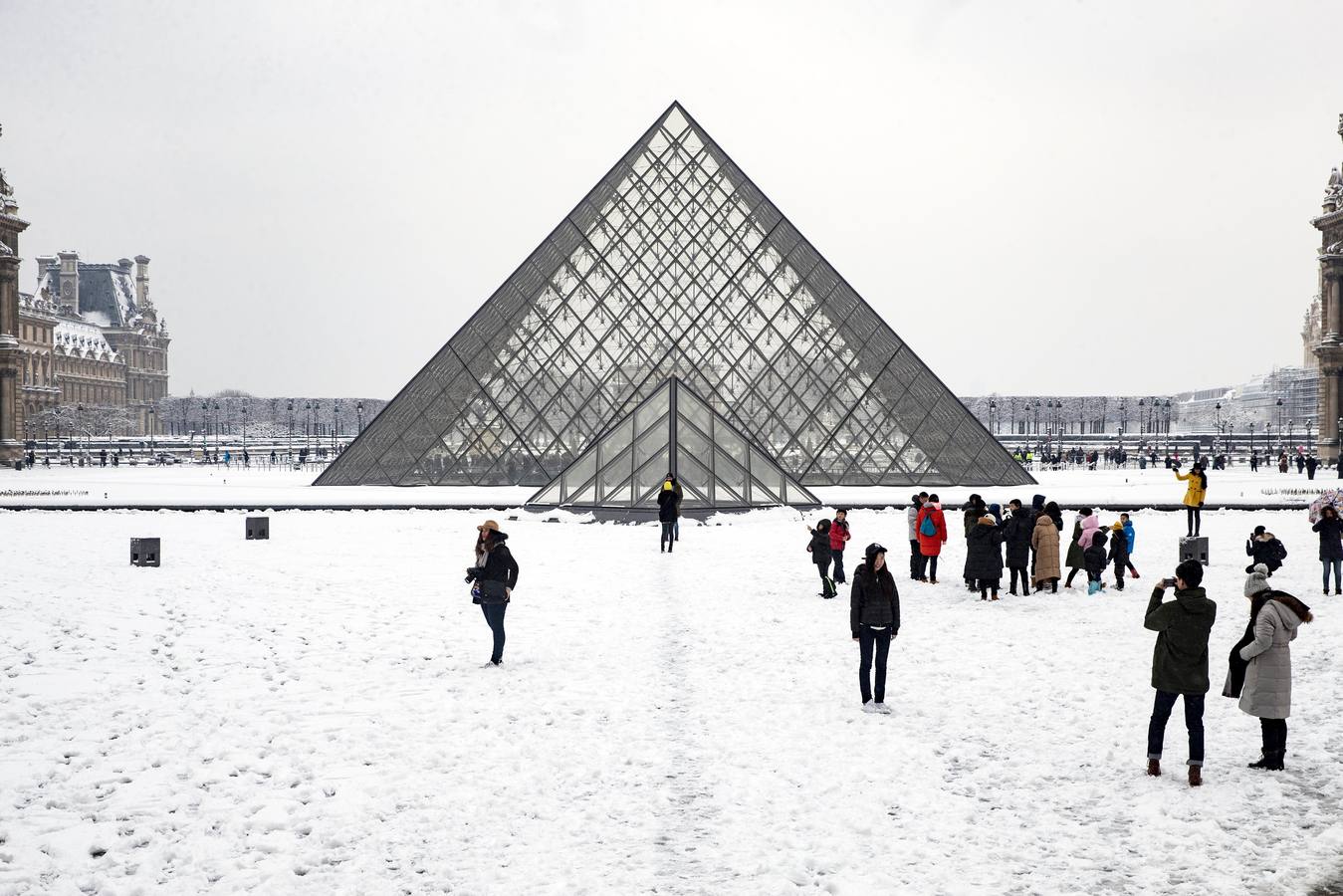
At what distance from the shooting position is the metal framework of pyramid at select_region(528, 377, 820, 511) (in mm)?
22531

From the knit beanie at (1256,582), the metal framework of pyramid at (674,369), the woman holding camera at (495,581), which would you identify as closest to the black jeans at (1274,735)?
the knit beanie at (1256,582)

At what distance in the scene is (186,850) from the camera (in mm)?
5012

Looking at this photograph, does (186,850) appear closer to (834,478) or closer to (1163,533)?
(1163,533)

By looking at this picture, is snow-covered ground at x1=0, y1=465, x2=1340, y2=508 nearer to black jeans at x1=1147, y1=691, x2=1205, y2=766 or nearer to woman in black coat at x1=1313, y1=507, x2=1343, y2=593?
woman in black coat at x1=1313, y1=507, x2=1343, y2=593

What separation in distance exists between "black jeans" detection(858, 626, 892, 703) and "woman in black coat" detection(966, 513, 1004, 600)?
16.1ft

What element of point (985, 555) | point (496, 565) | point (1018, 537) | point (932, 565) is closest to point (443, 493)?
point (932, 565)

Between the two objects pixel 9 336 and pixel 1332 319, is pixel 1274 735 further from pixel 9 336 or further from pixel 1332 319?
pixel 9 336

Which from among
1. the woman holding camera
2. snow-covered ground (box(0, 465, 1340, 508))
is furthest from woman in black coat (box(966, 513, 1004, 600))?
snow-covered ground (box(0, 465, 1340, 508))

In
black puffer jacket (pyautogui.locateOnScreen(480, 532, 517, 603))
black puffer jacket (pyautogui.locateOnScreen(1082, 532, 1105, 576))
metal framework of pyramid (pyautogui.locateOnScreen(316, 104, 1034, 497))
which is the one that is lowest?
black puffer jacket (pyautogui.locateOnScreen(1082, 532, 1105, 576))

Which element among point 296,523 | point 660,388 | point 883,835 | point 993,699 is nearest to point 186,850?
point 883,835

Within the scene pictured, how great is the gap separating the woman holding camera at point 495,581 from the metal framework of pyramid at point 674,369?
20503 millimetres

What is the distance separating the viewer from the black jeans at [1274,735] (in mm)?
5945

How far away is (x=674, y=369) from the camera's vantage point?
104 ft

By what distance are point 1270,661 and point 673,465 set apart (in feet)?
53.8
